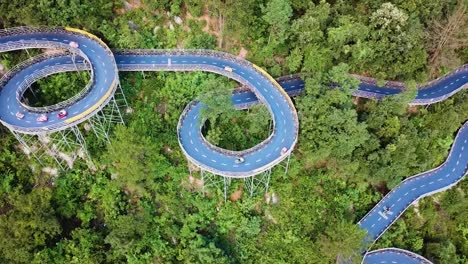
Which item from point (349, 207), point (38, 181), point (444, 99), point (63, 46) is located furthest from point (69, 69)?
point (444, 99)

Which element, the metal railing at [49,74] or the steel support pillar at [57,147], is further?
the steel support pillar at [57,147]

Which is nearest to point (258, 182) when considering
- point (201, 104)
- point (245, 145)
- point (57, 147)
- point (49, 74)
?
point (245, 145)

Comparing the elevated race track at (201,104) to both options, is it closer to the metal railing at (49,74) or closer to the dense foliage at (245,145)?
the metal railing at (49,74)

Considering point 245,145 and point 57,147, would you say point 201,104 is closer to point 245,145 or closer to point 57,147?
point 245,145

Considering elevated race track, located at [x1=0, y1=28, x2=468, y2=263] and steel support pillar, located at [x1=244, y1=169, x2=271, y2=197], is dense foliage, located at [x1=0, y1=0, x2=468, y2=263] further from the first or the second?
elevated race track, located at [x1=0, y1=28, x2=468, y2=263]

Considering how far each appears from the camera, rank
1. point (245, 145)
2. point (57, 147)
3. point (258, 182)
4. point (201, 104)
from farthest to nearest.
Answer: point (201, 104), point (245, 145), point (258, 182), point (57, 147)

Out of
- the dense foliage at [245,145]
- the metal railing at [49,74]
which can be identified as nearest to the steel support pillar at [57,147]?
the dense foliage at [245,145]

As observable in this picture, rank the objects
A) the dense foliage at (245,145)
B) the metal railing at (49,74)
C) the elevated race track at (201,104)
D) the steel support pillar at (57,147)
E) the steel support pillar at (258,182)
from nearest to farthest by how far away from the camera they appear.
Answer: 1. the metal railing at (49,74)
2. the elevated race track at (201,104)
3. the dense foliage at (245,145)
4. the steel support pillar at (57,147)
5. the steel support pillar at (258,182)

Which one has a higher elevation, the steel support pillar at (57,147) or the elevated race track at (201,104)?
the elevated race track at (201,104)
